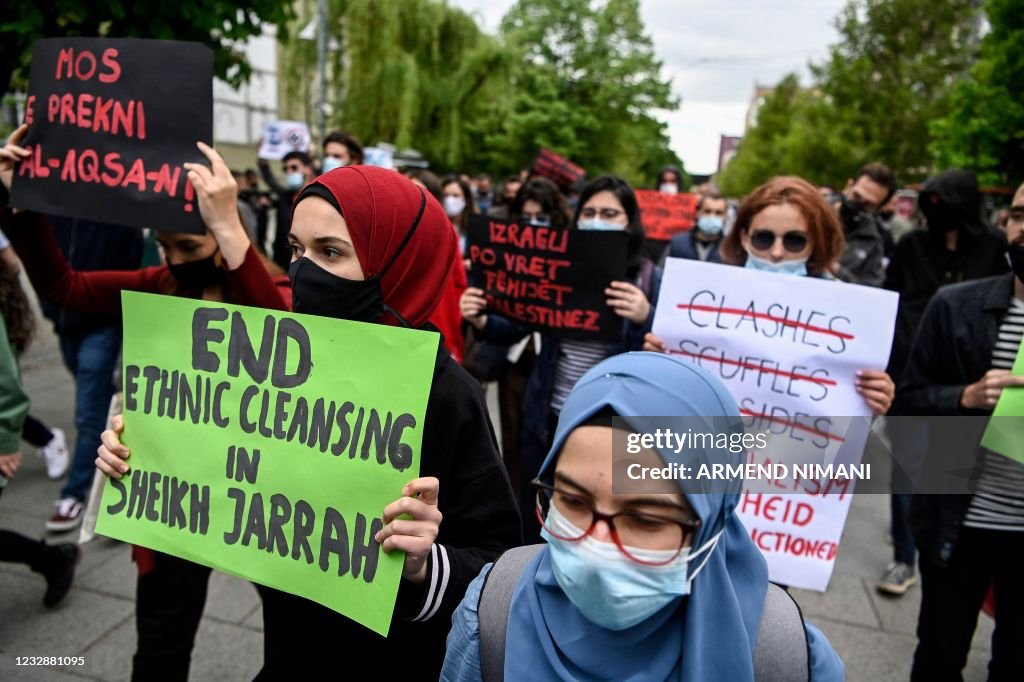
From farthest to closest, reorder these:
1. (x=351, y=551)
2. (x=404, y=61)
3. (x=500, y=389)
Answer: (x=404, y=61) < (x=500, y=389) < (x=351, y=551)

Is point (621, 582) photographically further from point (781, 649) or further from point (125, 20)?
point (125, 20)

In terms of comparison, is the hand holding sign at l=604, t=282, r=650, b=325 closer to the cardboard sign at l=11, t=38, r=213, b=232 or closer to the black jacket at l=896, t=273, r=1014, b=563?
the black jacket at l=896, t=273, r=1014, b=563

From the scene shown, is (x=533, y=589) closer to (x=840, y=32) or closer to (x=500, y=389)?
(x=500, y=389)

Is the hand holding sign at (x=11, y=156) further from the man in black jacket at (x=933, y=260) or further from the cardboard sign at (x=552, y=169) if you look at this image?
the cardboard sign at (x=552, y=169)

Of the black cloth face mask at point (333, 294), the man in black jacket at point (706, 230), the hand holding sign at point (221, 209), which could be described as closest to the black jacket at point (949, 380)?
the black cloth face mask at point (333, 294)

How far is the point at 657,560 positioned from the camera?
118cm

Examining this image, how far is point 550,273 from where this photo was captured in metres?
2.98

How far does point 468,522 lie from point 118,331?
3.22m

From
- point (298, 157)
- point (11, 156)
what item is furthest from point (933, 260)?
point (298, 157)

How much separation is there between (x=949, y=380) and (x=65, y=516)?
4167 mm

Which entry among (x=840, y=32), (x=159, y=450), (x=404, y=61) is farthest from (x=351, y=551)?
(x=840, y=32)

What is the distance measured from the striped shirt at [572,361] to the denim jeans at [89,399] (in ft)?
8.32

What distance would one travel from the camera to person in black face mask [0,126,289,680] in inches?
80.1

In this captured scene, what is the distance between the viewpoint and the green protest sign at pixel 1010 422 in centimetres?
195
